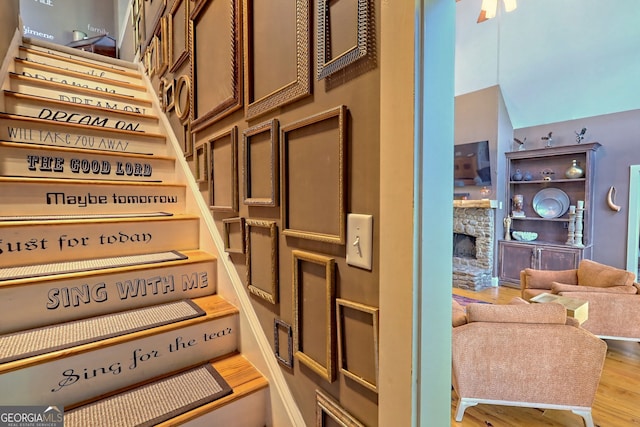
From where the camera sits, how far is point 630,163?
166 inches

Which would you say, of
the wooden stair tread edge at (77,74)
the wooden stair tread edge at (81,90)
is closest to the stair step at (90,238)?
the wooden stair tread edge at (81,90)

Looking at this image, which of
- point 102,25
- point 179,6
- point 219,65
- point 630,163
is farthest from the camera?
point 102,25

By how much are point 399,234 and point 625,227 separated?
5621mm

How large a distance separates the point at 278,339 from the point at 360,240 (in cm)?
57

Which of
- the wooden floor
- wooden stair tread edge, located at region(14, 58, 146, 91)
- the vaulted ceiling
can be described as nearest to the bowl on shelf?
the vaulted ceiling

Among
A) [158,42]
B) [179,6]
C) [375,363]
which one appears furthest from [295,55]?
[158,42]

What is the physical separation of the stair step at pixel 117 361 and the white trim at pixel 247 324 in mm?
79

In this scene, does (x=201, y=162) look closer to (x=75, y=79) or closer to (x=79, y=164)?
(x=79, y=164)

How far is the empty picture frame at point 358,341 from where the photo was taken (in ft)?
2.24

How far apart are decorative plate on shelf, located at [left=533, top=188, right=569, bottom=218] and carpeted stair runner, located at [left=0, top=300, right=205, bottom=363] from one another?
569cm

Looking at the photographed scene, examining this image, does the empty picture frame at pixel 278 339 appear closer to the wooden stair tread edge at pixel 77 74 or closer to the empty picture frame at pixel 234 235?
the empty picture frame at pixel 234 235

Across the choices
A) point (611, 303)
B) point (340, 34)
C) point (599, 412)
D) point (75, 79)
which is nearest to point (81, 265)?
point (340, 34)

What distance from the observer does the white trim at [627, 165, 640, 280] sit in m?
4.19

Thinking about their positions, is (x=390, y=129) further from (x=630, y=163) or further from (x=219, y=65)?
(x=630, y=163)
